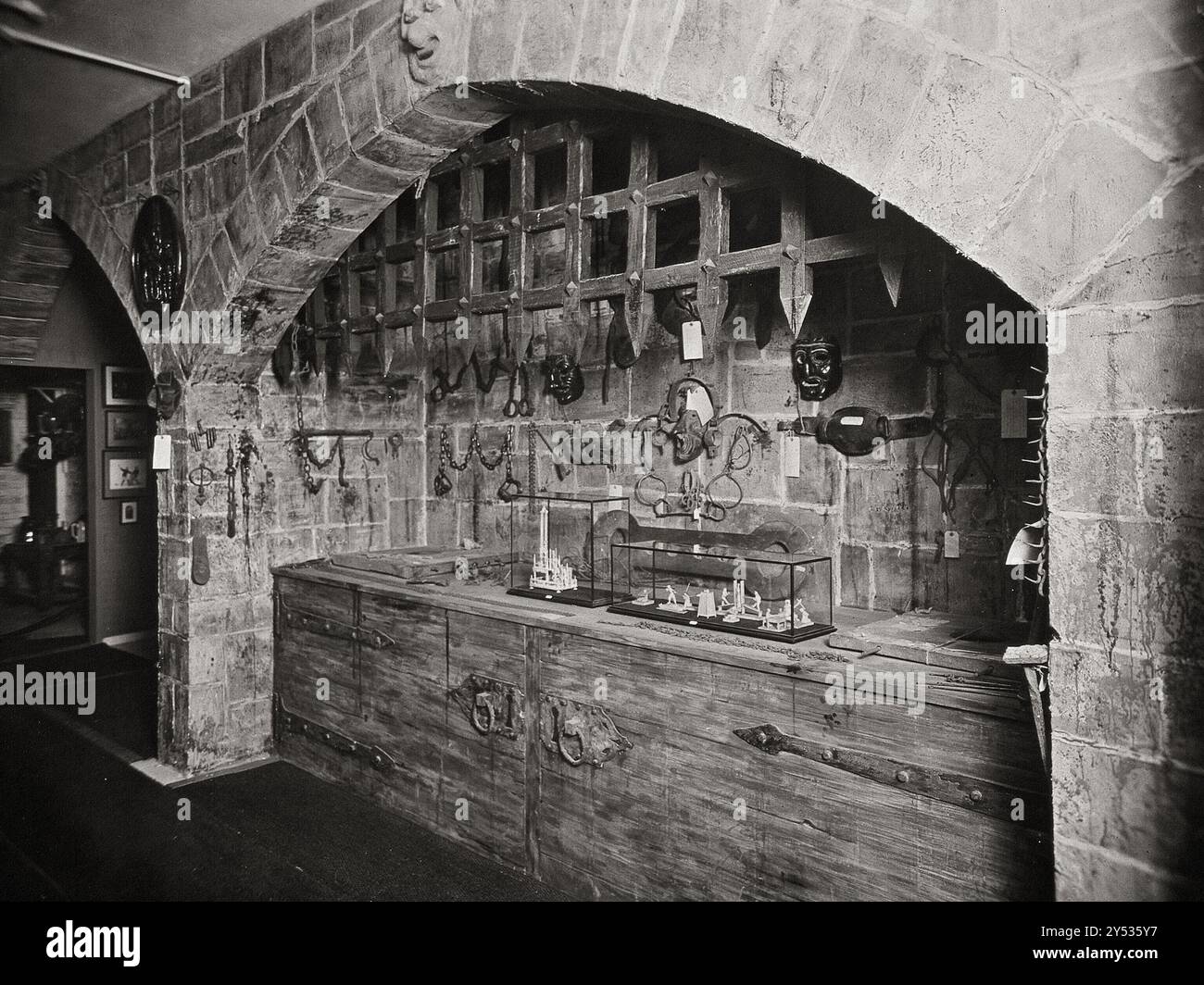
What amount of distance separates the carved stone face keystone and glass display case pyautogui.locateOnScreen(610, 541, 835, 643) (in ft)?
5.71

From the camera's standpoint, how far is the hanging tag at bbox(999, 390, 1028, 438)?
275cm

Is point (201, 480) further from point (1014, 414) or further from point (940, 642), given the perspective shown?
point (1014, 414)

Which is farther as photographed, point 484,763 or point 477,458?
→ point 477,458

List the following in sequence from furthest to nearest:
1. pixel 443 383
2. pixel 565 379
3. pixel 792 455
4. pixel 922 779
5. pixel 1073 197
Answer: pixel 443 383, pixel 565 379, pixel 792 455, pixel 922 779, pixel 1073 197

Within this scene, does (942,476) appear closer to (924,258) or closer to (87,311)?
(924,258)

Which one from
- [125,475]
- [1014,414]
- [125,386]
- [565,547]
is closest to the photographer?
[1014,414]

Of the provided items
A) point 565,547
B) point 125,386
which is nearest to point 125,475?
point 125,386

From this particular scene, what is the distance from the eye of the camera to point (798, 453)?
3.35m

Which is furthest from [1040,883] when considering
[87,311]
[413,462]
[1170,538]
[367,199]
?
[87,311]

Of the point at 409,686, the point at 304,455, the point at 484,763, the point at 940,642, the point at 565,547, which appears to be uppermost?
the point at 304,455

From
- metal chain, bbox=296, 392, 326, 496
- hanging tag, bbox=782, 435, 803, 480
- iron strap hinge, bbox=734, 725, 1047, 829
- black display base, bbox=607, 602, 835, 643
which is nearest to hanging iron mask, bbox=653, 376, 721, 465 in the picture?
hanging tag, bbox=782, 435, 803, 480

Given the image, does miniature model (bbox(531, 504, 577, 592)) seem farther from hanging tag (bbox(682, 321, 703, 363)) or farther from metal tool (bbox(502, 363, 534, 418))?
hanging tag (bbox(682, 321, 703, 363))

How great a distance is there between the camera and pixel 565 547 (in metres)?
4.28

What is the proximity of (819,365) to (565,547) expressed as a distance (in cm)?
163
